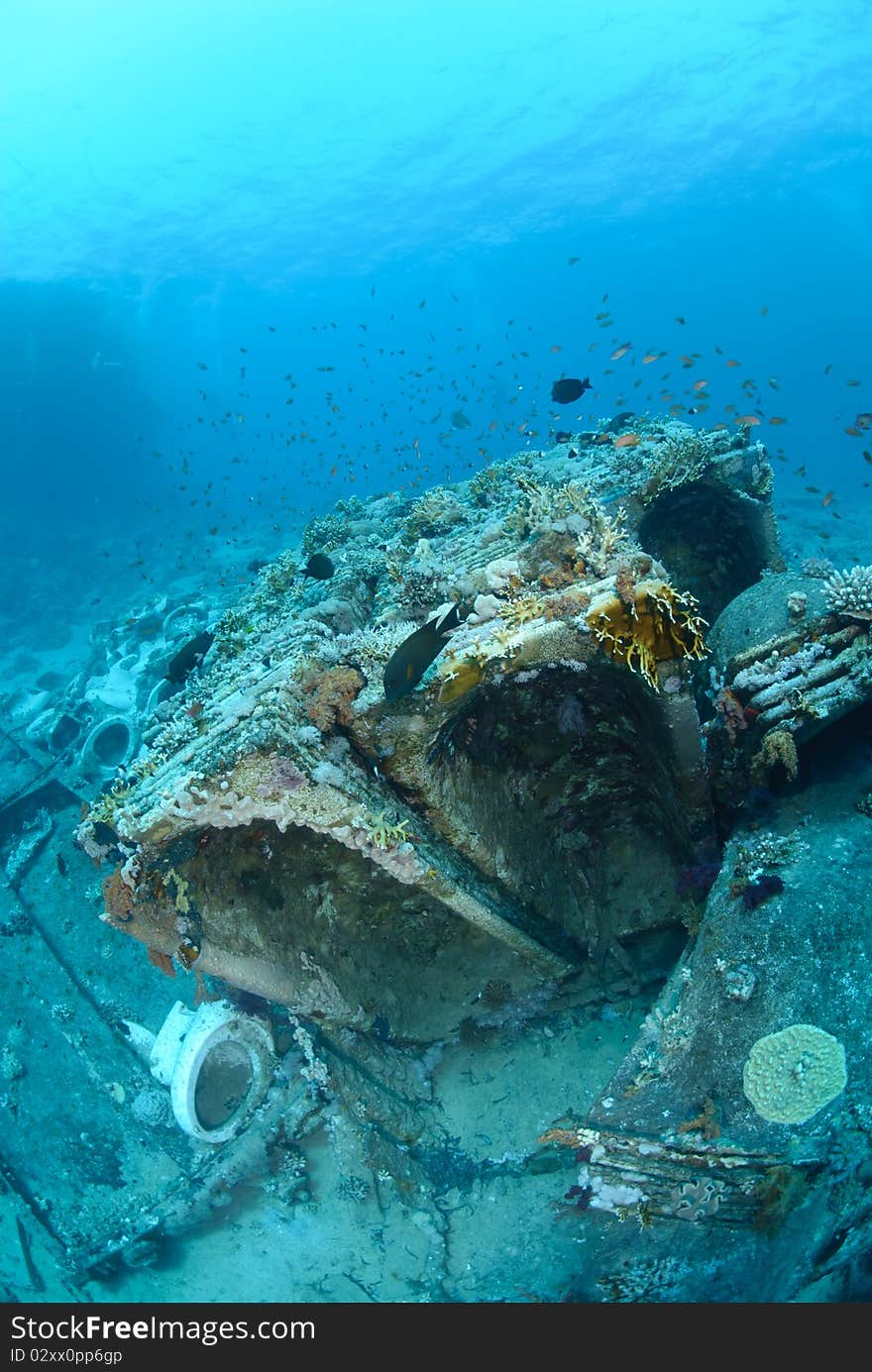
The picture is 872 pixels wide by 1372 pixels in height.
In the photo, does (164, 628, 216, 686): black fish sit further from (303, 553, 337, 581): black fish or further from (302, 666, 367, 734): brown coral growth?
(302, 666, 367, 734): brown coral growth

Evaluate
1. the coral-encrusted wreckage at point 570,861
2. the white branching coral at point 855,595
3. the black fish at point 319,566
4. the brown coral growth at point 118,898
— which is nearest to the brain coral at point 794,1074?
the coral-encrusted wreckage at point 570,861

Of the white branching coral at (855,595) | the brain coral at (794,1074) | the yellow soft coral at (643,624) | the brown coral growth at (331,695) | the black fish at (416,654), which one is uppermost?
the black fish at (416,654)

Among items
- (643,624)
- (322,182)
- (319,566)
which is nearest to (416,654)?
(643,624)

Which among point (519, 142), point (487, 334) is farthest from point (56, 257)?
point (487, 334)

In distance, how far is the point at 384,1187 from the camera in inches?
266

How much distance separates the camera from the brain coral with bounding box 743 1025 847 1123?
370 cm

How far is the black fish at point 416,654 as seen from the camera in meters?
4.41

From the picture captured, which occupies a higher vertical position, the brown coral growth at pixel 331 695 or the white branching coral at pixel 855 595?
the brown coral growth at pixel 331 695

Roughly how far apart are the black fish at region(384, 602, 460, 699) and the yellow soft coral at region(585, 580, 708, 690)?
102cm

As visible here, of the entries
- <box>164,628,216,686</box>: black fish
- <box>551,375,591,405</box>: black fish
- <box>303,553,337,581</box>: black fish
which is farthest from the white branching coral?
<box>164,628,216,686</box>: black fish

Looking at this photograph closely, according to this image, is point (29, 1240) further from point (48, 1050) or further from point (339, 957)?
point (339, 957)

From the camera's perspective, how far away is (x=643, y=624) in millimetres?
4625

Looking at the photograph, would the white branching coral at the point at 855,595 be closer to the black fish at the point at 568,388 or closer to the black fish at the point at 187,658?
the black fish at the point at 568,388

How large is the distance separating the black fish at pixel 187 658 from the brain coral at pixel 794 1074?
654 cm
